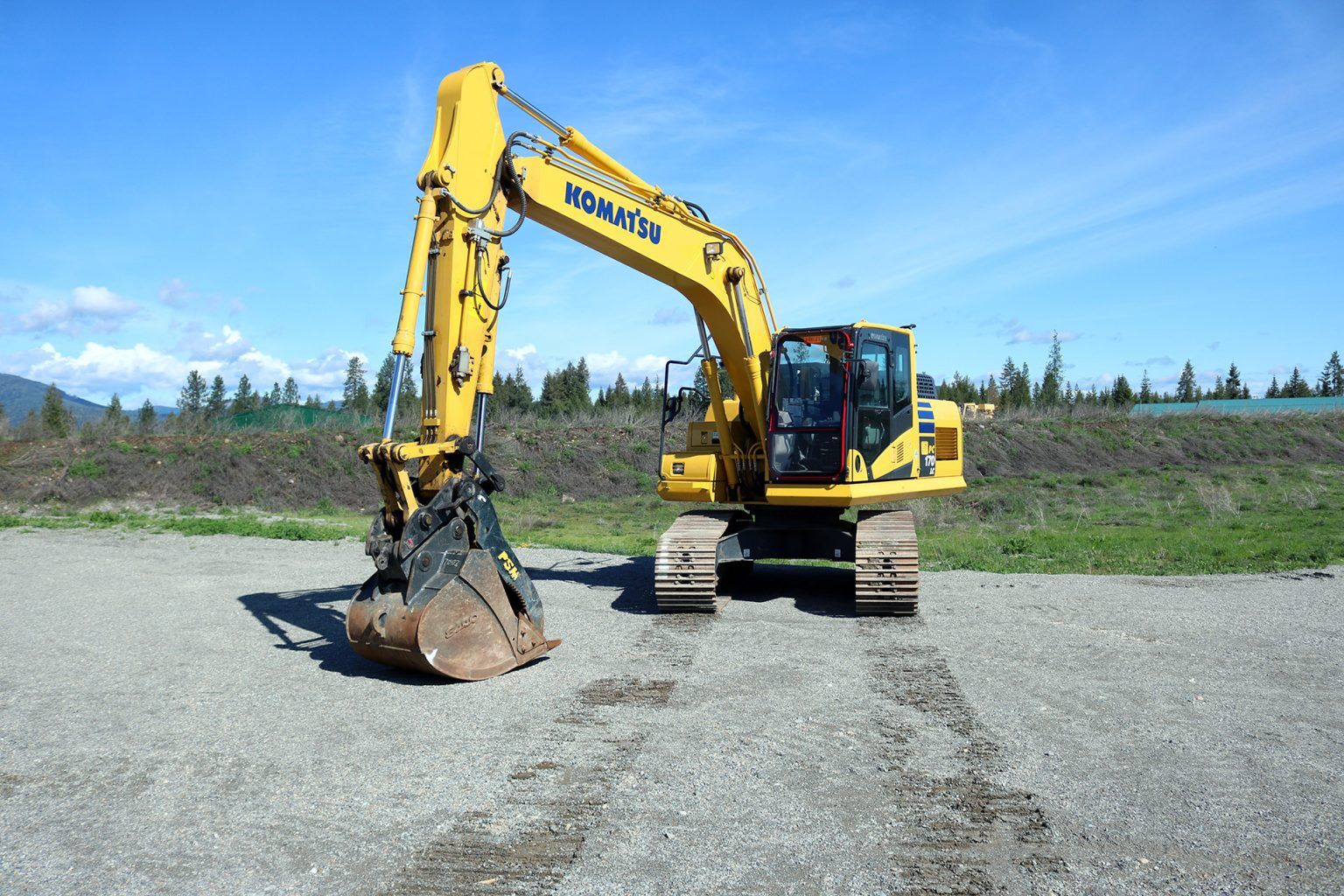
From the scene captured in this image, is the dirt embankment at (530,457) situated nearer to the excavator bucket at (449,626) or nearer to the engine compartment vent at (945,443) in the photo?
the engine compartment vent at (945,443)

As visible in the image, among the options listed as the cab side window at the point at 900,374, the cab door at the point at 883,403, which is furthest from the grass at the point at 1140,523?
the cab side window at the point at 900,374

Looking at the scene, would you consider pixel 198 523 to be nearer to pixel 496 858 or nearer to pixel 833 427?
pixel 833 427

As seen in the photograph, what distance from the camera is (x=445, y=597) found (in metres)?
6.97

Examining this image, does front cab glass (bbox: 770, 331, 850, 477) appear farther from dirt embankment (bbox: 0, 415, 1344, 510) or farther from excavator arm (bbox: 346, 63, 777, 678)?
dirt embankment (bbox: 0, 415, 1344, 510)

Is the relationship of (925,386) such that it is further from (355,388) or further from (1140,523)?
(355,388)

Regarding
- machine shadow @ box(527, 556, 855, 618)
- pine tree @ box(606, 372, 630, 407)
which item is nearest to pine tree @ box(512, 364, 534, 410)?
pine tree @ box(606, 372, 630, 407)

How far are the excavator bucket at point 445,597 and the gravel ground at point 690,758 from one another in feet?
0.97

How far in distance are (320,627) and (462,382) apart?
3319 mm

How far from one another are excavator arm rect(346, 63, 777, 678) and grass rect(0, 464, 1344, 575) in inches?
323

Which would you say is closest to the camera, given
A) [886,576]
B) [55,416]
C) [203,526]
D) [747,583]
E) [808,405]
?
[886,576]

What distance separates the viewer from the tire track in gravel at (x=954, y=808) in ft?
13.7

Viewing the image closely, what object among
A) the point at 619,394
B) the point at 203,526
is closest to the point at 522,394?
the point at 619,394

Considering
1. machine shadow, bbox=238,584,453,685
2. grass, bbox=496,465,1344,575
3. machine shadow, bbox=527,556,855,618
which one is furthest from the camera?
grass, bbox=496,465,1344,575

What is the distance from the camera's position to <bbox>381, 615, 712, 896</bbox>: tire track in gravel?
4117 millimetres
